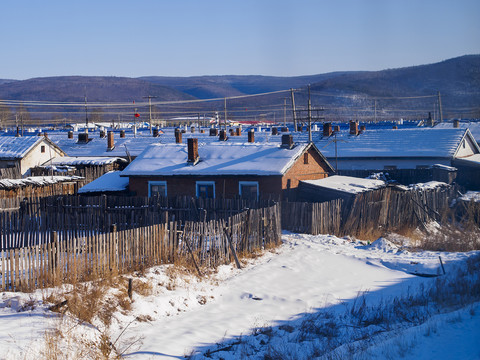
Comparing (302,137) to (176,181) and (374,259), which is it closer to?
(176,181)

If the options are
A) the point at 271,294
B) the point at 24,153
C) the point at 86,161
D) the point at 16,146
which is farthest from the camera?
the point at 16,146

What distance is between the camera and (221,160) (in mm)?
29141

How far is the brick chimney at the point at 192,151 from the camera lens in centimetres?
2920

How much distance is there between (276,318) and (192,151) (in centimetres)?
1775

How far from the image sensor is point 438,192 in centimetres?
2820

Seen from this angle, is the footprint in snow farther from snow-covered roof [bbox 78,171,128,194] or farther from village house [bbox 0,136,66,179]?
village house [bbox 0,136,66,179]

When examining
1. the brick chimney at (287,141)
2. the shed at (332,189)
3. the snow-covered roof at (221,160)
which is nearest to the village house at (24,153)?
the snow-covered roof at (221,160)

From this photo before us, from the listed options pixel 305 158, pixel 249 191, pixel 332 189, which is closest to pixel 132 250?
pixel 332 189

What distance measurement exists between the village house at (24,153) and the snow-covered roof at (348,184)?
1009 inches

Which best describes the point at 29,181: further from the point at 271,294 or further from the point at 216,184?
the point at 271,294

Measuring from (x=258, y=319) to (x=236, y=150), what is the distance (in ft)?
60.3

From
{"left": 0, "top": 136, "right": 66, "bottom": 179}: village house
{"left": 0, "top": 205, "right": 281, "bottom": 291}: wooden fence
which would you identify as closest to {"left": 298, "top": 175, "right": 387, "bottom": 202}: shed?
{"left": 0, "top": 205, "right": 281, "bottom": 291}: wooden fence

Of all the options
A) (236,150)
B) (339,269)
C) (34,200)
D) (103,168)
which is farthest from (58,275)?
(103,168)

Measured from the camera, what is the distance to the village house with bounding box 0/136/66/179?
45.8 metres
